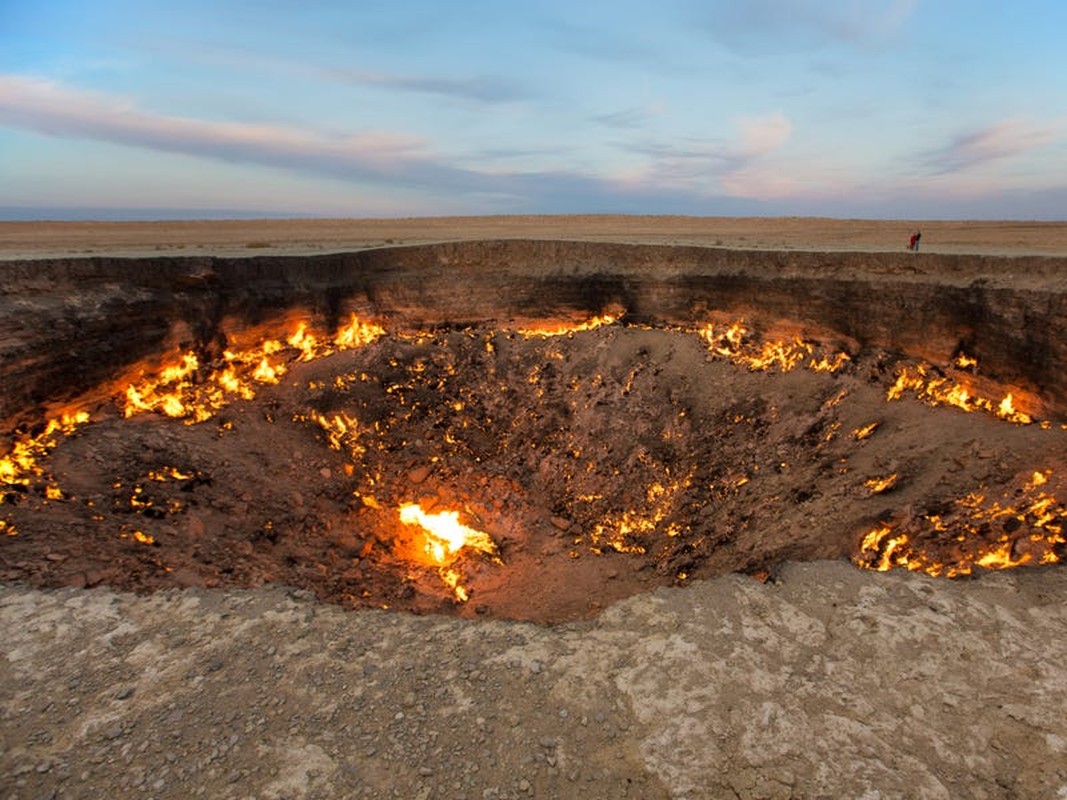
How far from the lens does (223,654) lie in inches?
240

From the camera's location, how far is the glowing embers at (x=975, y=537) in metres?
7.62

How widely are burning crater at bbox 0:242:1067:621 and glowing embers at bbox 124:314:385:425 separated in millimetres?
69

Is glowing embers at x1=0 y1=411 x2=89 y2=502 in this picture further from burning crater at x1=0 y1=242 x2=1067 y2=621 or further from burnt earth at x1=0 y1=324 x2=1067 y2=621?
burnt earth at x1=0 y1=324 x2=1067 y2=621

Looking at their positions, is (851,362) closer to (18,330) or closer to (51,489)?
(51,489)

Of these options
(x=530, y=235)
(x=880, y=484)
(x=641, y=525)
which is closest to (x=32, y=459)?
(x=641, y=525)

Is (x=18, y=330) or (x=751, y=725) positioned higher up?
(x=18, y=330)

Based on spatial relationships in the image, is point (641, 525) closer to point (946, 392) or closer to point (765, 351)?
point (765, 351)

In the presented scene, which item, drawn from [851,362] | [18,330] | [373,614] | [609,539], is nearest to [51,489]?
[18,330]

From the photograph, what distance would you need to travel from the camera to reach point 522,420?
51.7 ft

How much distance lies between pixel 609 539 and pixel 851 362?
7.55m

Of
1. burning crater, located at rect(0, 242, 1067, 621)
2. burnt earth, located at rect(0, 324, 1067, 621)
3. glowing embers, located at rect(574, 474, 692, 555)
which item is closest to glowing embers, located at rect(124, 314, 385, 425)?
burning crater, located at rect(0, 242, 1067, 621)

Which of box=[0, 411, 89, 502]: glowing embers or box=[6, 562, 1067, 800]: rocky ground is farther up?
box=[0, 411, 89, 502]: glowing embers

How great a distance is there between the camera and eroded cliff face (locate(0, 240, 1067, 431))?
11.7 meters

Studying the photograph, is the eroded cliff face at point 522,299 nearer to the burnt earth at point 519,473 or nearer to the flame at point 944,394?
the flame at point 944,394
